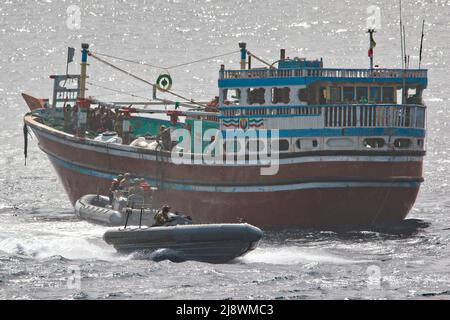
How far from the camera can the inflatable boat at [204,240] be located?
47.1 metres

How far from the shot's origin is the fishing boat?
5612cm

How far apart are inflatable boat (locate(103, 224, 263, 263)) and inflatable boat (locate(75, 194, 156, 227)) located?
1.25 m

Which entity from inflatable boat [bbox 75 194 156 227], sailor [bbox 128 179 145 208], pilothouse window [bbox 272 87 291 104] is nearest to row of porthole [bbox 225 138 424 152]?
pilothouse window [bbox 272 87 291 104]

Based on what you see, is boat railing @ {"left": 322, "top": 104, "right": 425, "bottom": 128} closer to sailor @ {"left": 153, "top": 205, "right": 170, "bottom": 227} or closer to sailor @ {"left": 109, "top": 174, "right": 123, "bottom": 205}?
sailor @ {"left": 109, "top": 174, "right": 123, "bottom": 205}

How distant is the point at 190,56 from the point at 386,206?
4423 inches

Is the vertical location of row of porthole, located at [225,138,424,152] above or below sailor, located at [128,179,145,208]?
above

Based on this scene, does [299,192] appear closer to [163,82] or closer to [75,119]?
[163,82]

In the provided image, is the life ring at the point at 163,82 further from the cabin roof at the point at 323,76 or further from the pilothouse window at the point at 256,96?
the pilothouse window at the point at 256,96

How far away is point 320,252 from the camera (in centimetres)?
5062

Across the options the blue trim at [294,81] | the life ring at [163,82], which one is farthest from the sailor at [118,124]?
the blue trim at [294,81]

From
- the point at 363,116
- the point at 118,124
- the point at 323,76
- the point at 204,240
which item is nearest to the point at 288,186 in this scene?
the point at 363,116

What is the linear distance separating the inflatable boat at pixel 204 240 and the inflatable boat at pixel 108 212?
125 cm
